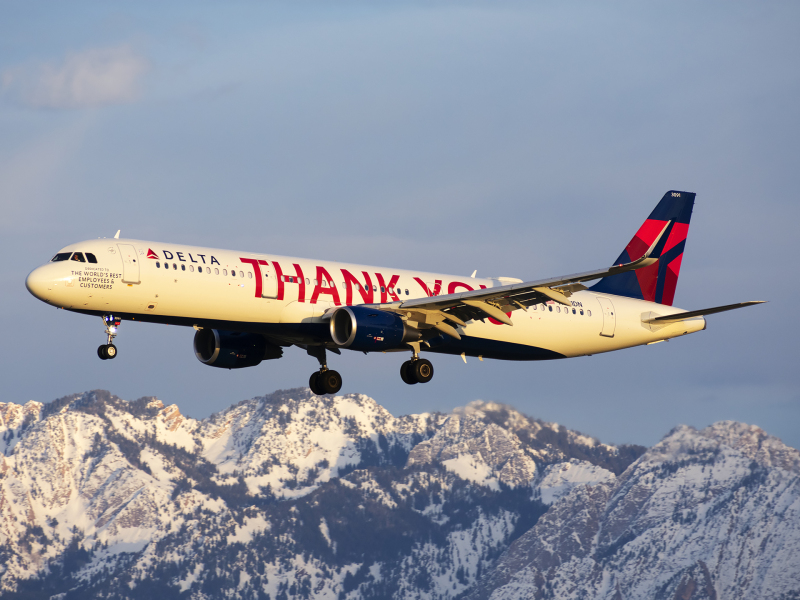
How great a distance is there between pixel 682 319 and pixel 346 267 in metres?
18.8

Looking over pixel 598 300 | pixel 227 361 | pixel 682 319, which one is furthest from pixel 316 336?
pixel 682 319

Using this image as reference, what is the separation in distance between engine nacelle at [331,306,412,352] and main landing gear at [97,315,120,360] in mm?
8941

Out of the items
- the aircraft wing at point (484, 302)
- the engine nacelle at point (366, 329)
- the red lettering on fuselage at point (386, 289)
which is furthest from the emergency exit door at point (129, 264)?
the red lettering on fuselage at point (386, 289)

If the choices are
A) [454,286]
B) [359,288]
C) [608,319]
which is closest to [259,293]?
[359,288]

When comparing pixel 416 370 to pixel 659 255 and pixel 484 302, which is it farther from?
pixel 659 255

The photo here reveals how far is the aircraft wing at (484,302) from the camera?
49794 mm

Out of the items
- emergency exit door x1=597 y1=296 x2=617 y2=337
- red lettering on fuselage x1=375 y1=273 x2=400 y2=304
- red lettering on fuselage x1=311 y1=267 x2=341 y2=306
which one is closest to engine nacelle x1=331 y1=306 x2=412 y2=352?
red lettering on fuselage x1=311 y1=267 x2=341 y2=306

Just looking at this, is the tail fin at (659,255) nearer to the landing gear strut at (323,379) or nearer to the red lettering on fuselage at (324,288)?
the landing gear strut at (323,379)

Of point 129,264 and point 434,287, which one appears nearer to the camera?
point 129,264

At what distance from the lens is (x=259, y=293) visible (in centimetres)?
5009

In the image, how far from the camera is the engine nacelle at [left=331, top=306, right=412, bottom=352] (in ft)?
164

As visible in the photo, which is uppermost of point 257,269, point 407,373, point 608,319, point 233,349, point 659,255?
point 659,255

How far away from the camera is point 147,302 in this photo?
48281 millimetres

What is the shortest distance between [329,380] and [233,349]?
4.75m
